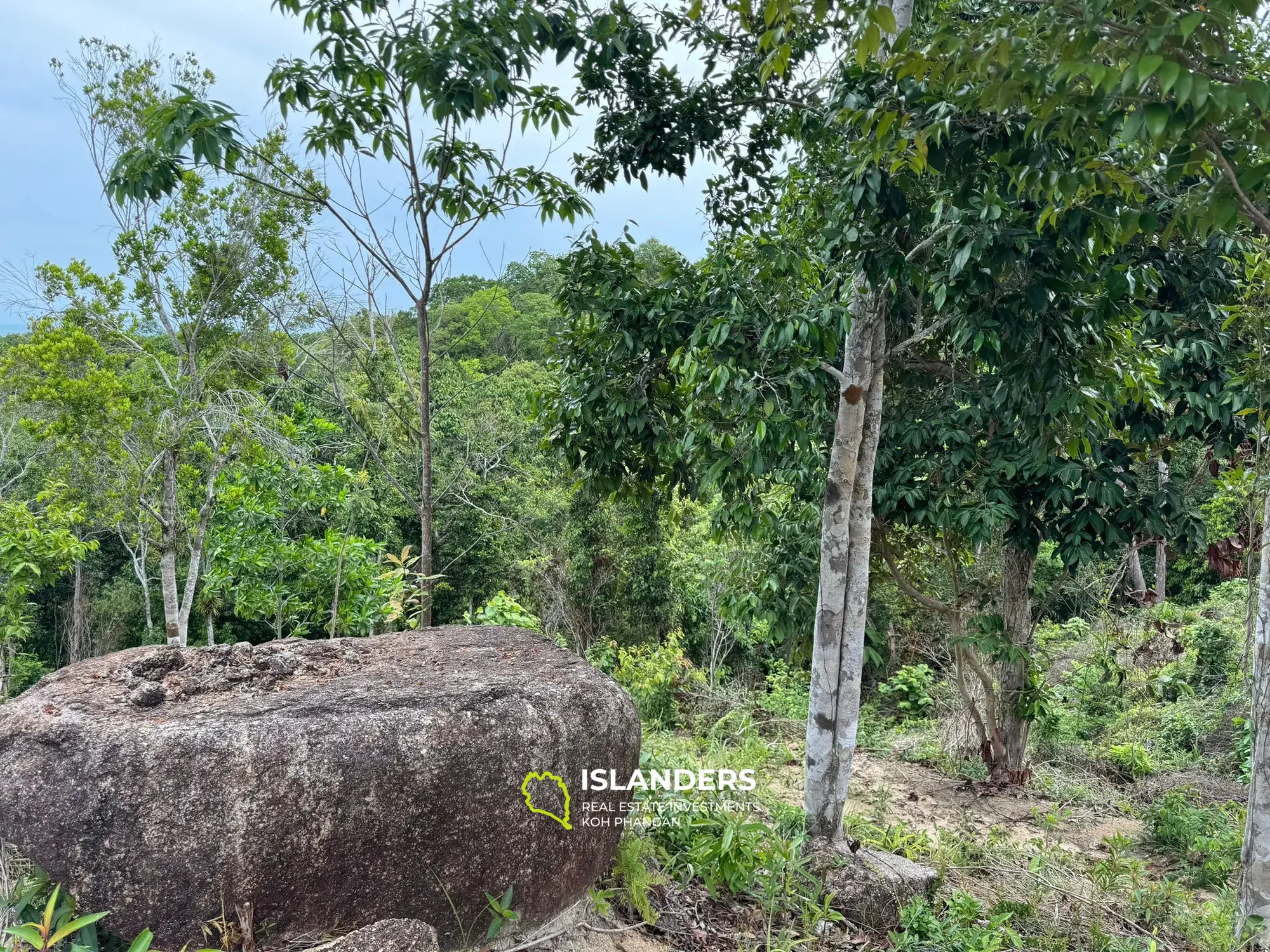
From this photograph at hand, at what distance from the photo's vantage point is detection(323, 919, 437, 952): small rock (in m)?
2.31

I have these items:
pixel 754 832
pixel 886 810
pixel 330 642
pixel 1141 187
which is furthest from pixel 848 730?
pixel 1141 187

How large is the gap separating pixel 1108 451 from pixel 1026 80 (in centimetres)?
384

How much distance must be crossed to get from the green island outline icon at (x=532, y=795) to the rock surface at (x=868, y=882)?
154 cm

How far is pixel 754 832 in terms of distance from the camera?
378cm

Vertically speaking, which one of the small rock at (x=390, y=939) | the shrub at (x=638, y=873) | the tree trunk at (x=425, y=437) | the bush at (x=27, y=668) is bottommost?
the bush at (x=27, y=668)

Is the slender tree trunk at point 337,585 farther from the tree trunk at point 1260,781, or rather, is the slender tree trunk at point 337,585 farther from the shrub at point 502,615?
the tree trunk at point 1260,781

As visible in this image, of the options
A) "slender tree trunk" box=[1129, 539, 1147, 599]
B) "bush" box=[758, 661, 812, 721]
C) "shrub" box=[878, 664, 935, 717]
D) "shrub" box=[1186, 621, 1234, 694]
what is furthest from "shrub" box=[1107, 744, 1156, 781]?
"shrub" box=[878, 664, 935, 717]

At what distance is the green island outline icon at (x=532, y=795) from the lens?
275cm

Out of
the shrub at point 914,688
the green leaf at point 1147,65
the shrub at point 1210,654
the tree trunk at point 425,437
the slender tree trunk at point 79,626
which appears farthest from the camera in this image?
the slender tree trunk at point 79,626

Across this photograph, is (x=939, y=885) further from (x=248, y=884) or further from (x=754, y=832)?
(x=248, y=884)

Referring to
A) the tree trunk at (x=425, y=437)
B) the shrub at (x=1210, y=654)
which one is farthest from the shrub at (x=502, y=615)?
the shrub at (x=1210, y=654)

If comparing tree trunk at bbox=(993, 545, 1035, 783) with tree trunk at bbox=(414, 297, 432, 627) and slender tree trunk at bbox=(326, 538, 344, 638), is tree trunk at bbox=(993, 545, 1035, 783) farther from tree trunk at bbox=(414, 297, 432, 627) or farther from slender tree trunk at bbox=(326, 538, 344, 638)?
slender tree trunk at bbox=(326, 538, 344, 638)

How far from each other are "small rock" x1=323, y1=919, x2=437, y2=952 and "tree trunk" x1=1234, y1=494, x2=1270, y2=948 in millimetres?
3229

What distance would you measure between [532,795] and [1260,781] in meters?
2.97
